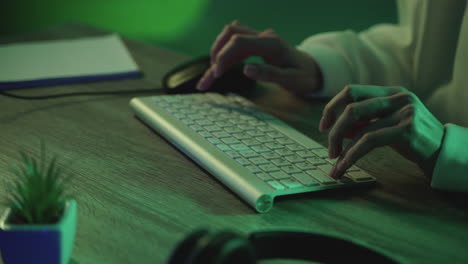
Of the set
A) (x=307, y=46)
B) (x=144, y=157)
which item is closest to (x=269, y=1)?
(x=307, y=46)

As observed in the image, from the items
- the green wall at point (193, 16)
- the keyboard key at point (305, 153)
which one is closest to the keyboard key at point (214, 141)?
the keyboard key at point (305, 153)

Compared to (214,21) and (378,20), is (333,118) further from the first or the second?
(214,21)

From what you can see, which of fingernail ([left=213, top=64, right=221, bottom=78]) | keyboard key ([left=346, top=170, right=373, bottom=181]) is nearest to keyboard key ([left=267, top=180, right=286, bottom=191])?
keyboard key ([left=346, top=170, right=373, bottom=181])

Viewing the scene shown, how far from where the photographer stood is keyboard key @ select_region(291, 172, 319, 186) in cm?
55

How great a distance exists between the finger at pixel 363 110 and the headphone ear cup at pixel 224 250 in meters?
0.30

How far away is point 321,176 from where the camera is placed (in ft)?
1.87

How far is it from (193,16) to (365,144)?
1.43 metres

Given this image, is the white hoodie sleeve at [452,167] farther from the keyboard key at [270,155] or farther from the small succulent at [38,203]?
the small succulent at [38,203]

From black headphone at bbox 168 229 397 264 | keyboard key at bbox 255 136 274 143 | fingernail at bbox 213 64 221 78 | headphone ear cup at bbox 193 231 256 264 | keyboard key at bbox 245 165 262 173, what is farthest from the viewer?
fingernail at bbox 213 64 221 78

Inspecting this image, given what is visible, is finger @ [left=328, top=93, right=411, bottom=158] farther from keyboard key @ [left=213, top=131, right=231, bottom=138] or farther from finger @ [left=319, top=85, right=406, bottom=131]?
keyboard key @ [left=213, top=131, right=231, bottom=138]

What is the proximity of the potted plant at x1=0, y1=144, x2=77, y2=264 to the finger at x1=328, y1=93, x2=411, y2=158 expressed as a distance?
33cm

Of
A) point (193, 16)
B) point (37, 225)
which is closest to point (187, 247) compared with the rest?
point (37, 225)

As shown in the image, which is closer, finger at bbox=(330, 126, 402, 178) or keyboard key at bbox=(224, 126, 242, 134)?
finger at bbox=(330, 126, 402, 178)

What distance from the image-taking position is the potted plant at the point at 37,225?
1.24 ft
